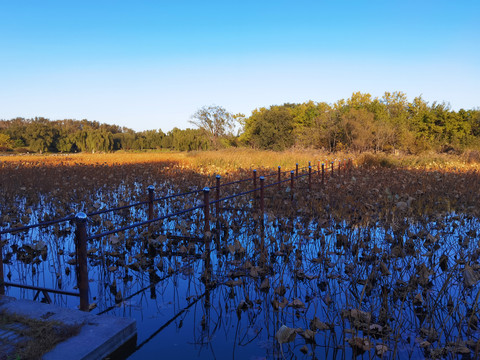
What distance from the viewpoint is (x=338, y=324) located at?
335cm

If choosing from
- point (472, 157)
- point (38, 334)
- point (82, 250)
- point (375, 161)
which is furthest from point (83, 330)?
point (472, 157)

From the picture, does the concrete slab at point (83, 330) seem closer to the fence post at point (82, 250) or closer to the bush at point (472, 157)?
the fence post at point (82, 250)

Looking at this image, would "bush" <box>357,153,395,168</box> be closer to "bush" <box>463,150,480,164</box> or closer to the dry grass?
"bush" <box>463,150,480,164</box>

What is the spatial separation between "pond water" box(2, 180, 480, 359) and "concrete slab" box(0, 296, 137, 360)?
0.30m

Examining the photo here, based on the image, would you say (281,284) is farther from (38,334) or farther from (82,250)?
(38,334)

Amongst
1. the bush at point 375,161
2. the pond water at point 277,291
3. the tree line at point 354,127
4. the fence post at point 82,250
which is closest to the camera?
the fence post at point 82,250

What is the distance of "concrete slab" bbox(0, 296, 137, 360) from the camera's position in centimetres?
247

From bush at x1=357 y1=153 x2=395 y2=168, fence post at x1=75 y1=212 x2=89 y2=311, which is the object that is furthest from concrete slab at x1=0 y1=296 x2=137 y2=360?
bush at x1=357 y1=153 x2=395 y2=168

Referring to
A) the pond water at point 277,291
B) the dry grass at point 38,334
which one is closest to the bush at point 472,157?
the pond water at point 277,291

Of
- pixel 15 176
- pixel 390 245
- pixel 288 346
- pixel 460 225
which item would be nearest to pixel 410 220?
pixel 460 225

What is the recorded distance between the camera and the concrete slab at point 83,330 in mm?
2473

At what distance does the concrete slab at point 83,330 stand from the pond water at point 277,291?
0.30 metres

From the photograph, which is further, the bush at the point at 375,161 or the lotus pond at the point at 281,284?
the bush at the point at 375,161

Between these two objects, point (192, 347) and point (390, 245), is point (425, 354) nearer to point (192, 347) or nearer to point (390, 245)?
point (192, 347)
